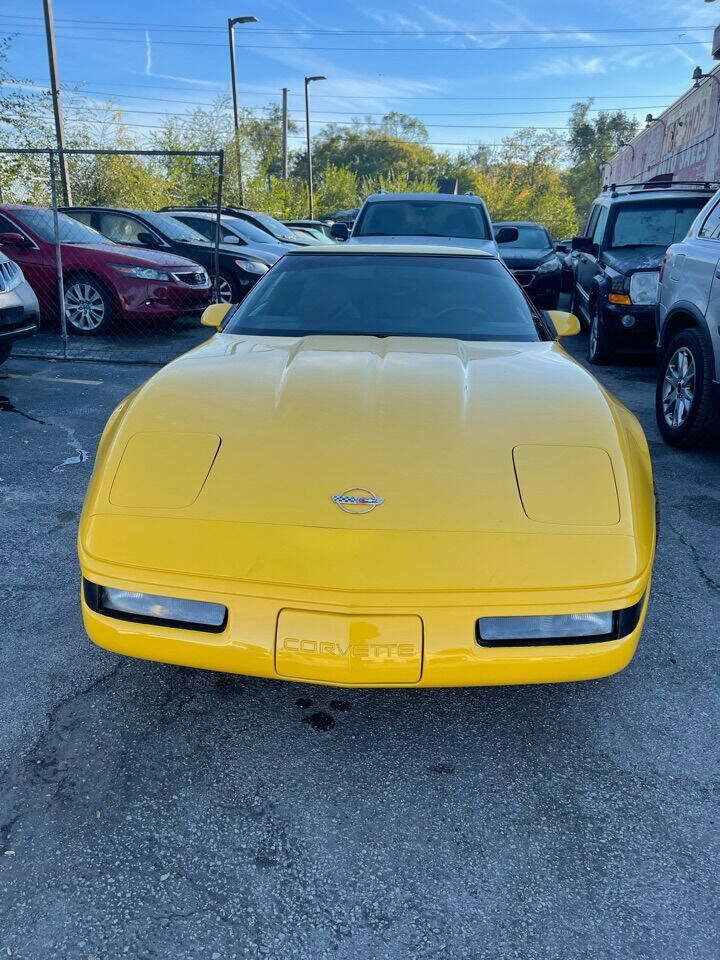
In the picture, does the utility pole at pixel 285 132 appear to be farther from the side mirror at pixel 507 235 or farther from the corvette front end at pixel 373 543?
the corvette front end at pixel 373 543

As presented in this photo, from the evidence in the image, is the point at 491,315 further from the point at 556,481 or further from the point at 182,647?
the point at 182,647

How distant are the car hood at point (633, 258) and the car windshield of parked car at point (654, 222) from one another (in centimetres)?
16

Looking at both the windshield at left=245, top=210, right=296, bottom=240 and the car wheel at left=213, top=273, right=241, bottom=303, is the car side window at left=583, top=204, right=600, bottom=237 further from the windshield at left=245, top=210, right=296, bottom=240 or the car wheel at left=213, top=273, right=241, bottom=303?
the windshield at left=245, top=210, right=296, bottom=240

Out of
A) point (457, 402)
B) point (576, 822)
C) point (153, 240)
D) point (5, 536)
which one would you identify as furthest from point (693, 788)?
point (153, 240)

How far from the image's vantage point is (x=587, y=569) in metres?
1.94

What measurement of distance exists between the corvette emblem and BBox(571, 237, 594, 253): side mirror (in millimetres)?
7488

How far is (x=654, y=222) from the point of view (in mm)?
8055

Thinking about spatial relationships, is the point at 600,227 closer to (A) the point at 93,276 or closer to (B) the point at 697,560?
(A) the point at 93,276

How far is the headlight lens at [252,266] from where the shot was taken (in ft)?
33.4

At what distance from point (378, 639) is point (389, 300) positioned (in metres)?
2.02

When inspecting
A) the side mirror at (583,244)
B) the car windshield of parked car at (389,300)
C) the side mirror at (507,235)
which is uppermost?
the side mirror at (507,235)

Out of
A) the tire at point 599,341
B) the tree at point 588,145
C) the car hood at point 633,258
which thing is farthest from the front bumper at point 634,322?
the tree at point 588,145

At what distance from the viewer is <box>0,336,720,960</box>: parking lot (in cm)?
161

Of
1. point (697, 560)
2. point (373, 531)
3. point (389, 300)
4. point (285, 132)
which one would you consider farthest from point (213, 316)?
point (285, 132)
